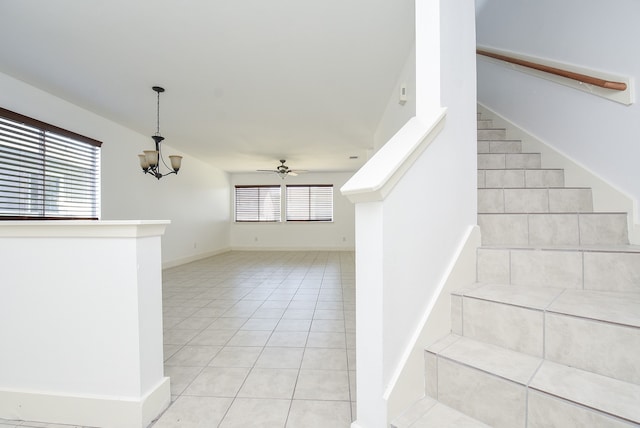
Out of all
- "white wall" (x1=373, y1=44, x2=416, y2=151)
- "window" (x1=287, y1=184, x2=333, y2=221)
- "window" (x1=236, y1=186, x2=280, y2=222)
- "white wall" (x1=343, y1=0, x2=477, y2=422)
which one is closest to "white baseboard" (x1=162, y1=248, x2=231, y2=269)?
"window" (x1=236, y1=186, x2=280, y2=222)

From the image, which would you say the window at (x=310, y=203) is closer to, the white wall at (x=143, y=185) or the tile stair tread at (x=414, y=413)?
the white wall at (x=143, y=185)

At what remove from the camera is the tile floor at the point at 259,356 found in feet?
4.26

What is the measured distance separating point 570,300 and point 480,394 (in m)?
0.52

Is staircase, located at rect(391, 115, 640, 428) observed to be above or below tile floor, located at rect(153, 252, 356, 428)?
above

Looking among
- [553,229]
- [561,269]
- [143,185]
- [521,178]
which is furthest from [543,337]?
[143,185]

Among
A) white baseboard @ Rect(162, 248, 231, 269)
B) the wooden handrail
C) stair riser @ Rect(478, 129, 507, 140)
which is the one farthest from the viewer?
white baseboard @ Rect(162, 248, 231, 269)

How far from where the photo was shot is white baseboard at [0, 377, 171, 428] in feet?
3.96

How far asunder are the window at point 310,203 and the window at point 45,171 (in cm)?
518

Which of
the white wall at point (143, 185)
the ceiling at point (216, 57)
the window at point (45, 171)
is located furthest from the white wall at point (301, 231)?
the window at point (45, 171)

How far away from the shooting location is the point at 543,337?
3.15 ft

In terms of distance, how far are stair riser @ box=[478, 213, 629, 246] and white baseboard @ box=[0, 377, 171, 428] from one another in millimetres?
1874

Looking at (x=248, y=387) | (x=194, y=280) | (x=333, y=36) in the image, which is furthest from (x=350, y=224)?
(x=248, y=387)

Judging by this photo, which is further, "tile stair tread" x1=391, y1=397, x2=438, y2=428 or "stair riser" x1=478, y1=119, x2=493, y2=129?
"stair riser" x1=478, y1=119, x2=493, y2=129

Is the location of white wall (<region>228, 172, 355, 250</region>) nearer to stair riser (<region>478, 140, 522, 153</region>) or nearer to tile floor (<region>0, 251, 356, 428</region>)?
tile floor (<region>0, 251, 356, 428</region>)
